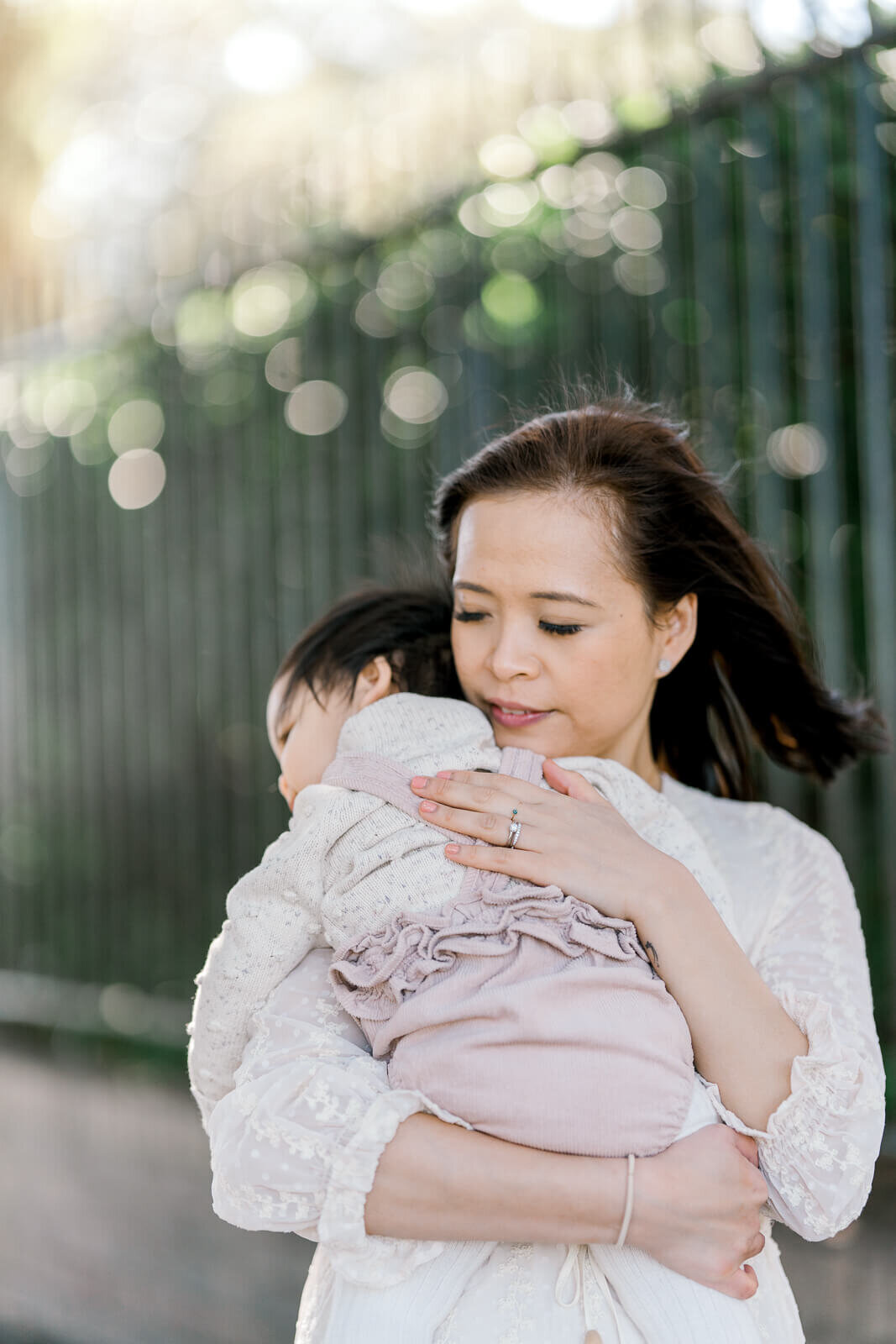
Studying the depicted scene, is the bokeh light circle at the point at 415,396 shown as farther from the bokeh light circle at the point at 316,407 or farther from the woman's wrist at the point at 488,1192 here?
the woman's wrist at the point at 488,1192

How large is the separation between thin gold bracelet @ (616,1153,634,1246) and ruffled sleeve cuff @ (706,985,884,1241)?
0.17 metres

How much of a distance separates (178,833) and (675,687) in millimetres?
3635

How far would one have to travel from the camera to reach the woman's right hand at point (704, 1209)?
1.41 meters

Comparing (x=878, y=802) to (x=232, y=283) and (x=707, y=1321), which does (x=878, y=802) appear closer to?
(x=707, y=1321)

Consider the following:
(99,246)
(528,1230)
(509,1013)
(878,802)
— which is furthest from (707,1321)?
(99,246)

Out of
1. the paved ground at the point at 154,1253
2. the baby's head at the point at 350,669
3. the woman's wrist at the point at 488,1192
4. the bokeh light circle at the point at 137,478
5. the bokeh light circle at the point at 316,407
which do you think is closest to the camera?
the woman's wrist at the point at 488,1192

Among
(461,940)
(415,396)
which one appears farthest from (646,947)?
(415,396)

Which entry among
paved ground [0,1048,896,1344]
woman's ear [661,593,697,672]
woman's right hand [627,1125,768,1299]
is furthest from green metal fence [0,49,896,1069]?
woman's right hand [627,1125,768,1299]

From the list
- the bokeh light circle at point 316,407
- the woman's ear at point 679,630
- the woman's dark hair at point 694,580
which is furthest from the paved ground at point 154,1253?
the bokeh light circle at point 316,407

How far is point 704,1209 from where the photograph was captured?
1425 millimetres

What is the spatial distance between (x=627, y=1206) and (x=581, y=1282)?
0.60 ft

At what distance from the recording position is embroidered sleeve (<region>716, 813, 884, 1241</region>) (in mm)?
1500

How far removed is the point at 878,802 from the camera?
354 cm

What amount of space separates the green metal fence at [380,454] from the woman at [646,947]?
1.75 meters
